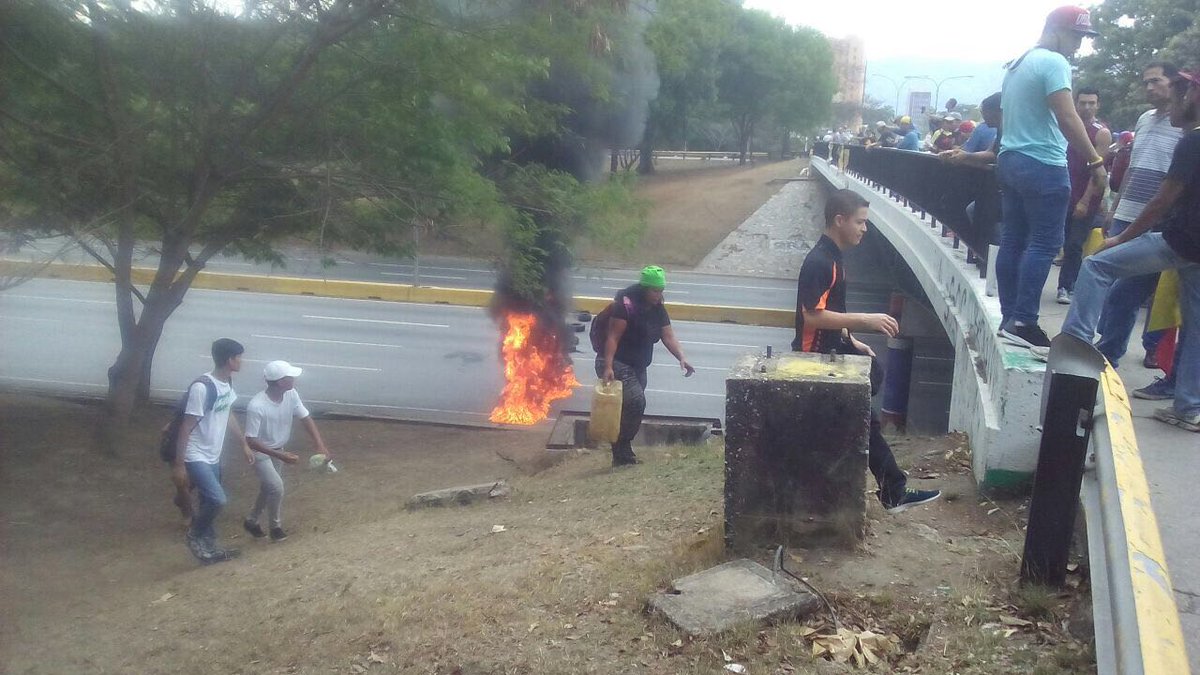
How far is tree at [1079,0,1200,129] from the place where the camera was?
28719 mm

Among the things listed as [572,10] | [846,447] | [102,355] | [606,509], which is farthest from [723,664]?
[102,355]

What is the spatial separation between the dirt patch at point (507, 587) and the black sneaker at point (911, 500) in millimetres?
87

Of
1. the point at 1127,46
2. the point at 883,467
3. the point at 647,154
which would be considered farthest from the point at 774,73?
the point at 883,467

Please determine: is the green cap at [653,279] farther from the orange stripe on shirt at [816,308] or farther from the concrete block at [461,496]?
the orange stripe on shirt at [816,308]

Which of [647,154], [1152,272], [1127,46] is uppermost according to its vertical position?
[1127,46]

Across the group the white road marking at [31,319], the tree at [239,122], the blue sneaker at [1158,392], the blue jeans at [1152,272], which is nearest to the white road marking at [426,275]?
the white road marking at [31,319]

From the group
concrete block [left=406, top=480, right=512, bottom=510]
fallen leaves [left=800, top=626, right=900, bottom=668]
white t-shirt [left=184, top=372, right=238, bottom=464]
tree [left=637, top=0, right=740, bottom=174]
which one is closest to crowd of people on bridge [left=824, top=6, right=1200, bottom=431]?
fallen leaves [left=800, top=626, right=900, bottom=668]

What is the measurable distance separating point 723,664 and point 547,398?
39.3 feet

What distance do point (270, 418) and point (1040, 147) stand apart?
566cm

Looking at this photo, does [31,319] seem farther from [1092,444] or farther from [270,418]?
[1092,444]

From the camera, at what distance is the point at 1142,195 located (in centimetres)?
580

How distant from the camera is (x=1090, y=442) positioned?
12.8ft

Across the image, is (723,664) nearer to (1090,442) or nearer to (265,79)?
(1090,442)

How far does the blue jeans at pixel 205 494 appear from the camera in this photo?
717 cm
